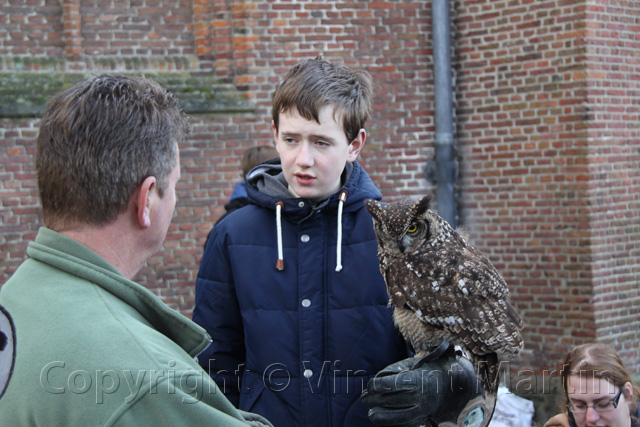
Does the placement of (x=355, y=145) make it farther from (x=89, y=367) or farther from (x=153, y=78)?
(x=153, y=78)

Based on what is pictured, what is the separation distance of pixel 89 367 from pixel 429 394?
1.42 metres

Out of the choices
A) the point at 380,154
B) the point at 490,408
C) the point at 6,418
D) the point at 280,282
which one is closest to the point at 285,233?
the point at 280,282

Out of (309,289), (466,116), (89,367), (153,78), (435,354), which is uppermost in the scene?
(153,78)

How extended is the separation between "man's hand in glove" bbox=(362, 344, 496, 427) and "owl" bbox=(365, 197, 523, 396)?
81 millimetres

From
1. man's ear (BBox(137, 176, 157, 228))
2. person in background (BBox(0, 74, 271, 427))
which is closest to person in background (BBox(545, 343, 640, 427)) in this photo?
person in background (BBox(0, 74, 271, 427))

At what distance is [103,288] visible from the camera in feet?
5.19

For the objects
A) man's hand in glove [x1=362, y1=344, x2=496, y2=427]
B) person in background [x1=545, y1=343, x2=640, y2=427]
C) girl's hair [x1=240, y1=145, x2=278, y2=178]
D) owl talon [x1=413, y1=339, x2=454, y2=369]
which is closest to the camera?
man's hand in glove [x1=362, y1=344, x2=496, y2=427]

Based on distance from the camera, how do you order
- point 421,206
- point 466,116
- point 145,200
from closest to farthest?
1. point 145,200
2. point 421,206
3. point 466,116

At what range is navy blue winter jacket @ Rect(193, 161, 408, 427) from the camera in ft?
8.23

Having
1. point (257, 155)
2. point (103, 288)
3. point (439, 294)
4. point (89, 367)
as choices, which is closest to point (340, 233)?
point (439, 294)

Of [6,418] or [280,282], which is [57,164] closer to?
[6,418]

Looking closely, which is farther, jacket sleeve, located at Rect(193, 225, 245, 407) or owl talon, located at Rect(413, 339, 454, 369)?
jacket sleeve, located at Rect(193, 225, 245, 407)

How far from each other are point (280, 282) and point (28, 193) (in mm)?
5352

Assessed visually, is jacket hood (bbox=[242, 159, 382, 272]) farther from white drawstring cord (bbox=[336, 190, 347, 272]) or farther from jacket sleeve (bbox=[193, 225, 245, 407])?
jacket sleeve (bbox=[193, 225, 245, 407])
